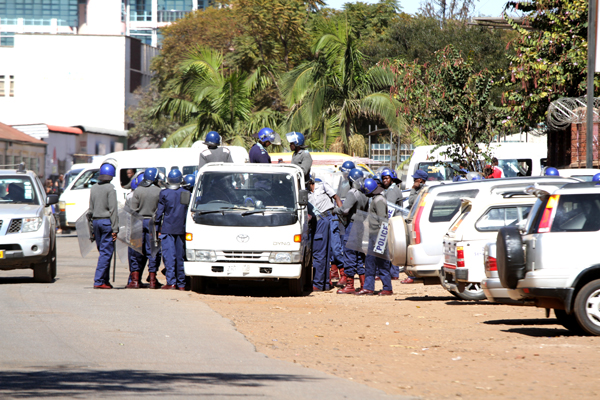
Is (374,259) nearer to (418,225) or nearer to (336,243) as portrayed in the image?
(418,225)

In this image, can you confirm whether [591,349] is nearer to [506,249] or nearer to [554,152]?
[506,249]

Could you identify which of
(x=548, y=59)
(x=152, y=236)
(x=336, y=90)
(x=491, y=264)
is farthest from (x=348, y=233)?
(x=336, y=90)

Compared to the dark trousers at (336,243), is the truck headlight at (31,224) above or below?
above

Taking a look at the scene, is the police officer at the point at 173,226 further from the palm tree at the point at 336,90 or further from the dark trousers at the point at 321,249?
the palm tree at the point at 336,90

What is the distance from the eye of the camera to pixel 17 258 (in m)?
14.5

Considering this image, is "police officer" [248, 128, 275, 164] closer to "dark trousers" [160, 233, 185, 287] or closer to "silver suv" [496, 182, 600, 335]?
"dark trousers" [160, 233, 185, 287]

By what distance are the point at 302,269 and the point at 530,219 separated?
4830 mm

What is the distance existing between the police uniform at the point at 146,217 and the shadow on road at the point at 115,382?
24.6ft

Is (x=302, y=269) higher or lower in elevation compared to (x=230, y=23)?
lower

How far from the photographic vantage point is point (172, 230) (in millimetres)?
14422

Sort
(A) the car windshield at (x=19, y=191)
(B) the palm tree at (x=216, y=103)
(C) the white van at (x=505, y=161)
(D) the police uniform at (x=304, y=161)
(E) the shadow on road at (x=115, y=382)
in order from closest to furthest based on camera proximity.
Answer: (E) the shadow on road at (x=115, y=382) → (A) the car windshield at (x=19, y=191) → (D) the police uniform at (x=304, y=161) → (C) the white van at (x=505, y=161) → (B) the palm tree at (x=216, y=103)

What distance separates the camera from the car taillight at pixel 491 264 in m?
10.5

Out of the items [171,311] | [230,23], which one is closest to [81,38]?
[230,23]

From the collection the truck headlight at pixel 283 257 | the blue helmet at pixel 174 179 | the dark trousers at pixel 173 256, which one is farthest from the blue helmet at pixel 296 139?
the truck headlight at pixel 283 257
